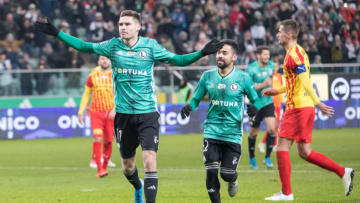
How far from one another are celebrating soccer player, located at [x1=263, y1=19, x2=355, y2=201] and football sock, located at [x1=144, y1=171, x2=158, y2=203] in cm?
210

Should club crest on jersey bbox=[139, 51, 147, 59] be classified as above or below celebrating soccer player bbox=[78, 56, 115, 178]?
above

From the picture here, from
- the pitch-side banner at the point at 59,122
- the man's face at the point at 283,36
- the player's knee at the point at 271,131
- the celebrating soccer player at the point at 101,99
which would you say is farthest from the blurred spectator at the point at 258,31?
the man's face at the point at 283,36

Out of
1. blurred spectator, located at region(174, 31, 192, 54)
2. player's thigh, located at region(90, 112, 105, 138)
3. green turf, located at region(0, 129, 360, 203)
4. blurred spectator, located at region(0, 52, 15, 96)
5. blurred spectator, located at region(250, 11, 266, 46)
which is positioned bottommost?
green turf, located at region(0, 129, 360, 203)

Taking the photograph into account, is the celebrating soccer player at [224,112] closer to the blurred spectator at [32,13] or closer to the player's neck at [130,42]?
the player's neck at [130,42]

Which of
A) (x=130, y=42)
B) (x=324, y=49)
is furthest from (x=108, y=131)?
(x=324, y=49)

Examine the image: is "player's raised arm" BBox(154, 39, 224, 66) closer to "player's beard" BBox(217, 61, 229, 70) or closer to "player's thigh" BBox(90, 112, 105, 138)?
"player's beard" BBox(217, 61, 229, 70)

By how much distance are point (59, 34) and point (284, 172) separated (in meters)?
3.47

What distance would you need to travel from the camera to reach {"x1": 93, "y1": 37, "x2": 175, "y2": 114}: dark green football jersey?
27.8ft

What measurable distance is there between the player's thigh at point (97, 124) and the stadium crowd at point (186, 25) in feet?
28.7

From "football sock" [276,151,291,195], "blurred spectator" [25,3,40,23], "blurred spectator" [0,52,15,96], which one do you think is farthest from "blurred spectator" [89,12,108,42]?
"football sock" [276,151,291,195]

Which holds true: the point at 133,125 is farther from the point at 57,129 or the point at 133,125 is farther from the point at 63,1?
the point at 63,1

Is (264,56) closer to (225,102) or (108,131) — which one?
(108,131)

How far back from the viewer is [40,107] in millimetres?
22703

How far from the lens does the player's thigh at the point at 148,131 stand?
328 inches
